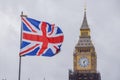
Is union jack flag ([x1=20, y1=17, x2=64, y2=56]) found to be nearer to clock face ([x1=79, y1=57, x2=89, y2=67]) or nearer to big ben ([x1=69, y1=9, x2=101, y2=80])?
big ben ([x1=69, y1=9, x2=101, y2=80])

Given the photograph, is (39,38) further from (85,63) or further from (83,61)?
(83,61)

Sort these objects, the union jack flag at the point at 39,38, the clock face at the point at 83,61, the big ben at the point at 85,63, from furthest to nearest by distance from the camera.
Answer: the clock face at the point at 83,61, the big ben at the point at 85,63, the union jack flag at the point at 39,38

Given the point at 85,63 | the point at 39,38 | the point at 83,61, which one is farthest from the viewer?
the point at 83,61

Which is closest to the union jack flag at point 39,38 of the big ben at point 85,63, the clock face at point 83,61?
the big ben at point 85,63

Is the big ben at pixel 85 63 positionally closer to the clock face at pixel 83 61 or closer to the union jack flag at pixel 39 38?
the clock face at pixel 83 61

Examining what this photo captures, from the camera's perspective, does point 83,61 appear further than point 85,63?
Yes

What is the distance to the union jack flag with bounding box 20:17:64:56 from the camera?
34562 mm

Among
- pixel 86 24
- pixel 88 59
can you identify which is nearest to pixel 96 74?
pixel 88 59

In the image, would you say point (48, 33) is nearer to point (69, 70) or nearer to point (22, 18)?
point (22, 18)

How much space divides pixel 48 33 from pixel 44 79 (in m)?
100.0

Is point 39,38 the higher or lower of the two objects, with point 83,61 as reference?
lower

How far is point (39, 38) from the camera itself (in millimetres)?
35250

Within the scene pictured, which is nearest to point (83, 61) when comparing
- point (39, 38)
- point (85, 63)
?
point (85, 63)

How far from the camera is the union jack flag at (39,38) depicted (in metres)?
34.6
